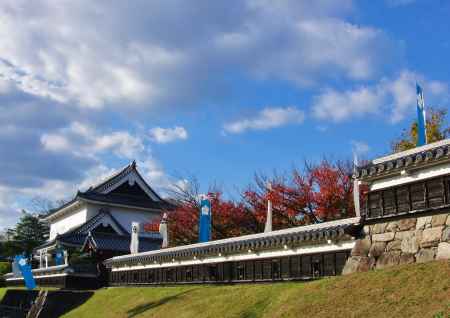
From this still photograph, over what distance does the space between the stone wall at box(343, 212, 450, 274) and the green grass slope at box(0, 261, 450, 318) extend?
63cm

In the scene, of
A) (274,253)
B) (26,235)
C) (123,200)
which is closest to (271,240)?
(274,253)

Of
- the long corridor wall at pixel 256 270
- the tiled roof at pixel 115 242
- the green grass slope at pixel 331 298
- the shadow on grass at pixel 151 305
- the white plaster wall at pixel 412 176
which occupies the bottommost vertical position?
the shadow on grass at pixel 151 305

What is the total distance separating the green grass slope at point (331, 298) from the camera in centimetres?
1266

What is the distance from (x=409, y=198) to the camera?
16.1 meters

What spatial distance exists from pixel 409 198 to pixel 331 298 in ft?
13.5

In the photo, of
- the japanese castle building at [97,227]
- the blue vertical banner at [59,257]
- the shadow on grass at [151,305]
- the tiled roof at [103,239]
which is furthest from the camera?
the blue vertical banner at [59,257]

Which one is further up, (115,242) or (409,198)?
(409,198)

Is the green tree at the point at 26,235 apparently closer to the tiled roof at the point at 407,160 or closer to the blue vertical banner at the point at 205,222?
the blue vertical banner at the point at 205,222

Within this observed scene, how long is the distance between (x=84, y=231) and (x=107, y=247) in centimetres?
765

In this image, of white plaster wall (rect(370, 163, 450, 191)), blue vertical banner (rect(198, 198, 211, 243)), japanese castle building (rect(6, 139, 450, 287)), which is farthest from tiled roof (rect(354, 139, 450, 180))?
blue vertical banner (rect(198, 198, 211, 243))

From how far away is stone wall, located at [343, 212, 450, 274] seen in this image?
48.9ft

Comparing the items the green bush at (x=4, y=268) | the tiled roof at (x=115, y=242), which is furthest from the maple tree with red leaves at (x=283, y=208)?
the green bush at (x=4, y=268)

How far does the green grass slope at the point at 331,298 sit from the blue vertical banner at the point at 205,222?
5418 millimetres

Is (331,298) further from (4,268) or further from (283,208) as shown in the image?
(4,268)
